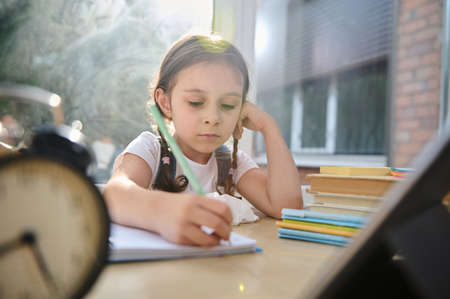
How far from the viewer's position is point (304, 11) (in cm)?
303

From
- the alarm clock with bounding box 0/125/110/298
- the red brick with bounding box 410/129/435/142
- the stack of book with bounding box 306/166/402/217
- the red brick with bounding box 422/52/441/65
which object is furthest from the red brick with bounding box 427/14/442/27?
the alarm clock with bounding box 0/125/110/298

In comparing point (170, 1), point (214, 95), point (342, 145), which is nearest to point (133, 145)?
point (214, 95)

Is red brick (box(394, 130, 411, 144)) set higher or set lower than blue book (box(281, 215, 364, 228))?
higher

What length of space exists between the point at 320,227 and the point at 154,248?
297 mm

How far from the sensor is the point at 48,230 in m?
0.22

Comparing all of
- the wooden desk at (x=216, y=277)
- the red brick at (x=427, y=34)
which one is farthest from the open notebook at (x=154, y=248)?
the red brick at (x=427, y=34)

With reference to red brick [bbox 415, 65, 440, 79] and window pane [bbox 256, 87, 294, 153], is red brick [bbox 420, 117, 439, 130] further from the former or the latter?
window pane [bbox 256, 87, 294, 153]

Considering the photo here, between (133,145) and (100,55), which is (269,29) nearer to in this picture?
(100,55)

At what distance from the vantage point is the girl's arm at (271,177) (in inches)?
34.5

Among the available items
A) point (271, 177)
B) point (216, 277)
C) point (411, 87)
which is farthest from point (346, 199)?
point (411, 87)

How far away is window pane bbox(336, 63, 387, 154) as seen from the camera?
2432 mm

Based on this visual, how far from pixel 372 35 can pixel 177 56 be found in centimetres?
211

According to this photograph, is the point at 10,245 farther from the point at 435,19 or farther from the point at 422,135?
the point at 435,19

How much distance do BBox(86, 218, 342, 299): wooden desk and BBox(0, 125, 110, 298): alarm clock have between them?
24mm
